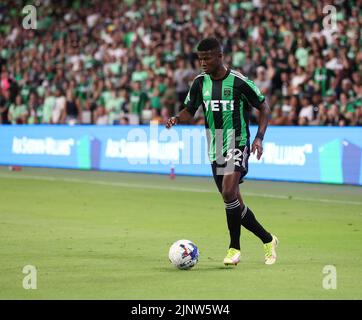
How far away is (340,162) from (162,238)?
27.9 ft

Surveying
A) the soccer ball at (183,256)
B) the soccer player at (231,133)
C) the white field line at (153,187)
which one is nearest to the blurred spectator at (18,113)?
the white field line at (153,187)

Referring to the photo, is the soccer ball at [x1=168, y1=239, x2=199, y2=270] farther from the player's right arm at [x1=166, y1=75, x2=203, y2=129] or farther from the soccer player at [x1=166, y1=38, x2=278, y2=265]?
the player's right arm at [x1=166, y1=75, x2=203, y2=129]

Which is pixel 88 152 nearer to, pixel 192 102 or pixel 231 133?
pixel 192 102

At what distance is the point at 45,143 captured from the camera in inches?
1085

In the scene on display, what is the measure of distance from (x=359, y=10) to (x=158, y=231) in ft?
46.6

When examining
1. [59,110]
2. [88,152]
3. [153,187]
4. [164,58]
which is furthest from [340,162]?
[59,110]

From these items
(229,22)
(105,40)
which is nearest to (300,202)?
(229,22)

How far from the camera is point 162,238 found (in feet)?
43.8

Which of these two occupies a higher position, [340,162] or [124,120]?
[124,120]

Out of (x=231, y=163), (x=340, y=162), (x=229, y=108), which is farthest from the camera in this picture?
(x=340, y=162)

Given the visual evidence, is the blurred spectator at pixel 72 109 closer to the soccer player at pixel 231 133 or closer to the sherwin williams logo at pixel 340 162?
the sherwin williams logo at pixel 340 162

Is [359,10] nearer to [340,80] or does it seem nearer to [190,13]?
[340,80]

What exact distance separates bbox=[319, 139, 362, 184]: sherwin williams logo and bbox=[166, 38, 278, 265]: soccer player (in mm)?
9839
